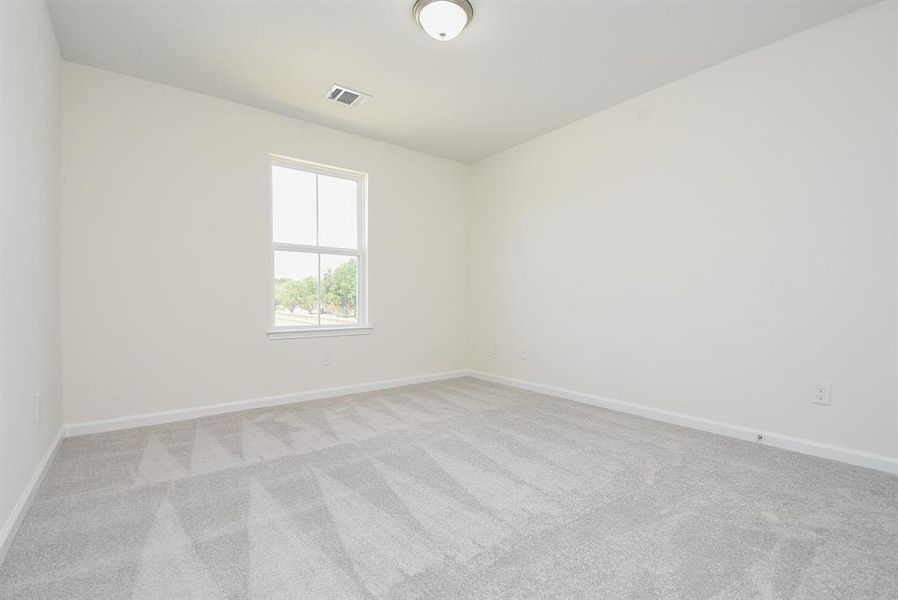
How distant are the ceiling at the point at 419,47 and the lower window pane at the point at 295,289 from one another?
131 cm

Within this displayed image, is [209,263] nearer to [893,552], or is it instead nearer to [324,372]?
[324,372]

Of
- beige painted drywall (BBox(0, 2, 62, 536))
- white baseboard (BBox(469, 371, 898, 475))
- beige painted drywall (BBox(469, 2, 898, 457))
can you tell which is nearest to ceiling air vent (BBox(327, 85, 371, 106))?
beige painted drywall (BBox(0, 2, 62, 536))

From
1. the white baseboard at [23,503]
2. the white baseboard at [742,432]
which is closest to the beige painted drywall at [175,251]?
the white baseboard at [23,503]

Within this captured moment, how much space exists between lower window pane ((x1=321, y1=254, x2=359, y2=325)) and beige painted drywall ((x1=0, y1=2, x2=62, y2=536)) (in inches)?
75.8

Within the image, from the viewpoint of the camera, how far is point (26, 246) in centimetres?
195

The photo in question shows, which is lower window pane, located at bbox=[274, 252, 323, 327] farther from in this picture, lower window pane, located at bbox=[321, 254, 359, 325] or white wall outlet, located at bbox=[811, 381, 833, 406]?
white wall outlet, located at bbox=[811, 381, 833, 406]

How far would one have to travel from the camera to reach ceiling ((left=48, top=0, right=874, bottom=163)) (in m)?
2.37

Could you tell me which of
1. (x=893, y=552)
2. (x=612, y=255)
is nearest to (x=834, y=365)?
(x=893, y=552)

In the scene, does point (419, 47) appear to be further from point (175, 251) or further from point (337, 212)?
point (175, 251)

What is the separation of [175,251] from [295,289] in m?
1.00

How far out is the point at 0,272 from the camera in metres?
1.53

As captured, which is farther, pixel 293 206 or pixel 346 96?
pixel 293 206

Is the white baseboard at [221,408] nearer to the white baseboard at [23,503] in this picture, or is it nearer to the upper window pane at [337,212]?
the white baseboard at [23,503]

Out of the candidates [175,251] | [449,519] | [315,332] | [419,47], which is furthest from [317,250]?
[449,519]
